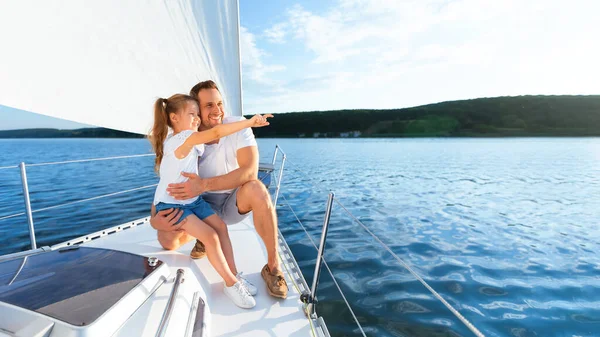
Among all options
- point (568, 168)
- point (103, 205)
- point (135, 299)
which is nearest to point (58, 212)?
point (103, 205)

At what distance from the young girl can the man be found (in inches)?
2.2

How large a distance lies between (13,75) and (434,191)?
8.23 meters

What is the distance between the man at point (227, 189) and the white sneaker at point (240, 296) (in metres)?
0.14

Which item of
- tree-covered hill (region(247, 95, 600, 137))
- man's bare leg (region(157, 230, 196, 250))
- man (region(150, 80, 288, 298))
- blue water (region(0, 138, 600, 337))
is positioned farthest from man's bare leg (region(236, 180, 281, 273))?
tree-covered hill (region(247, 95, 600, 137))

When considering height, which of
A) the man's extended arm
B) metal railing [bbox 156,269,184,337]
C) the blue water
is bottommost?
the blue water

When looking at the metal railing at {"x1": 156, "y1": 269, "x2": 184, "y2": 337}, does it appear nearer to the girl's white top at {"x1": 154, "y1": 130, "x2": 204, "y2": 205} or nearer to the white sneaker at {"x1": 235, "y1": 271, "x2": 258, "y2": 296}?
the white sneaker at {"x1": 235, "y1": 271, "x2": 258, "y2": 296}

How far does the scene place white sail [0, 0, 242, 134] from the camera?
1.16 metres

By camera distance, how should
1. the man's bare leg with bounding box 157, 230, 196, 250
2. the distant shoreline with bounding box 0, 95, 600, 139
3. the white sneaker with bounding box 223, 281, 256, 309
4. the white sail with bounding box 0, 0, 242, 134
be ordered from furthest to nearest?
the distant shoreline with bounding box 0, 95, 600, 139 < the man's bare leg with bounding box 157, 230, 196, 250 < the white sneaker with bounding box 223, 281, 256, 309 < the white sail with bounding box 0, 0, 242, 134

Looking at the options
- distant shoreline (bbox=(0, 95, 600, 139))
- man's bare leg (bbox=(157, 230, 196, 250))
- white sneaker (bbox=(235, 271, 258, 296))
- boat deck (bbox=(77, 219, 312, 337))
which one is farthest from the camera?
distant shoreline (bbox=(0, 95, 600, 139))

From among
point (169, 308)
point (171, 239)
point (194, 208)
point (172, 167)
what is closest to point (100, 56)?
point (172, 167)

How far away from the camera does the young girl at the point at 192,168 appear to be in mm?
1494

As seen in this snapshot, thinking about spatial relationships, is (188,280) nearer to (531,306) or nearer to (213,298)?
(213,298)

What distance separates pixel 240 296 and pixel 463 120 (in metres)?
50.9

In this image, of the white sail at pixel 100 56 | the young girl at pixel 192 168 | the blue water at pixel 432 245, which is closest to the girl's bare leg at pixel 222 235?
the young girl at pixel 192 168
